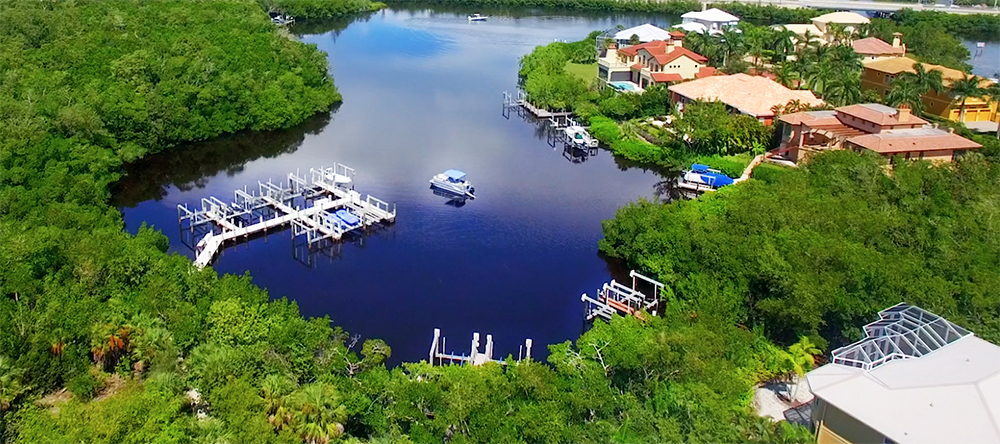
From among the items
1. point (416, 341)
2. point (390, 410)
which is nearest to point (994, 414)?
point (390, 410)

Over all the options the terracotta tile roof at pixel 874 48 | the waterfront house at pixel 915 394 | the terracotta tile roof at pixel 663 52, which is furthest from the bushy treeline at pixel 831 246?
the terracotta tile roof at pixel 874 48

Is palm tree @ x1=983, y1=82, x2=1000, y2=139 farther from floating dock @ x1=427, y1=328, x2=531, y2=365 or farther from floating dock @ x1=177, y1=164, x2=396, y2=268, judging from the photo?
floating dock @ x1=427, y1=328, x2=531, y2=365

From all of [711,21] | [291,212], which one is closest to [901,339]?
[291,212]

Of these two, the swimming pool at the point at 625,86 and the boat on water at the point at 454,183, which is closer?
the boat on water at the point at 454,183

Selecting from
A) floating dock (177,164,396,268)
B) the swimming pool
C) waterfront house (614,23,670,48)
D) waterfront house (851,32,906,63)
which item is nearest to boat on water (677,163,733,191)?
floating dock (177,164,396,268)

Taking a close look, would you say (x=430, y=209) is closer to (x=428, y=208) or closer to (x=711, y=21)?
(x=428, y=208)

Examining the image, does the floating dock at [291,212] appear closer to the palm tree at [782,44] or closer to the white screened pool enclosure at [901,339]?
the white screened pool enclosure at [901,339]
